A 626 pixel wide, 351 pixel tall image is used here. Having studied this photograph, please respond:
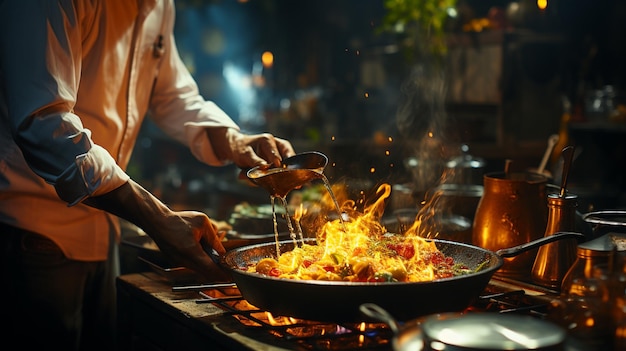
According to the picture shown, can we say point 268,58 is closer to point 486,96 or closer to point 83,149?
point 486,96

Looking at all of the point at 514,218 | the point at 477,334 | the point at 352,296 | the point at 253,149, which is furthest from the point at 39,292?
the point at 477,334

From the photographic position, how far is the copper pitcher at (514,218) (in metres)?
2.80

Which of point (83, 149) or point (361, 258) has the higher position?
point (83, 149)

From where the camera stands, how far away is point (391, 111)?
7.90m

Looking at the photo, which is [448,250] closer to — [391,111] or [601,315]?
[601,315]

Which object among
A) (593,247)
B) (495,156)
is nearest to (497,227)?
(593,247)

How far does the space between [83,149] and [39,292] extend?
0.90 m

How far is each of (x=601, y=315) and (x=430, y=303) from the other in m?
0.45

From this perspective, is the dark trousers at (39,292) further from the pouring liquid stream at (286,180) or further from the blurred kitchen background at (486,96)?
the blurred kitchen background at (486,96)

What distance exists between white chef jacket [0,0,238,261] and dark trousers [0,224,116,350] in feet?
0.21

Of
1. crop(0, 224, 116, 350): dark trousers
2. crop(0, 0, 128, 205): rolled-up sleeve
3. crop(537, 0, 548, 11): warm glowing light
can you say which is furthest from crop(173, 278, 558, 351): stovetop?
crop(537, 0, 548, 11): warm glowing light

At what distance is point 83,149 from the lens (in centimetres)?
248

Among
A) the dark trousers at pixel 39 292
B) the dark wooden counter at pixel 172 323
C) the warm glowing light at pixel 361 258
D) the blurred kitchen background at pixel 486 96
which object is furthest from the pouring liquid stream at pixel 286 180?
the blurred kitchen background at pixel 486 96

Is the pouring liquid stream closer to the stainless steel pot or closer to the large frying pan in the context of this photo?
the large frying pan
